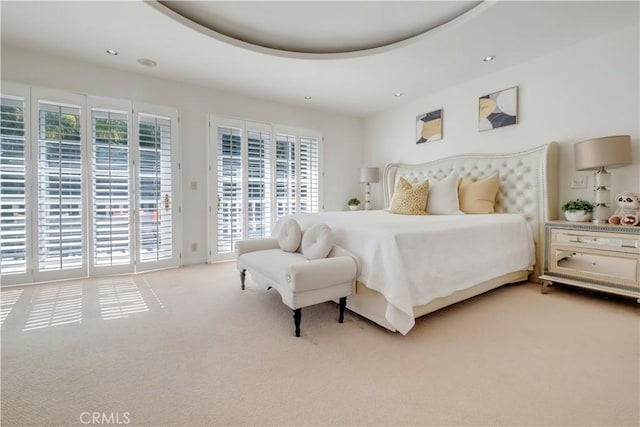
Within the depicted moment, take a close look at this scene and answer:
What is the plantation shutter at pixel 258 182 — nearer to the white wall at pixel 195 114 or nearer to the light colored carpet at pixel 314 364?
the white wall at pixel 195 114

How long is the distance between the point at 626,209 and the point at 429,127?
99.1 inches

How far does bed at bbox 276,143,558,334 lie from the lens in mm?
1994

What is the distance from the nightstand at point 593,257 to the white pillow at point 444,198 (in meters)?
0.90

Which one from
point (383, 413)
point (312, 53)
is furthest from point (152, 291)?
point (312, 53)

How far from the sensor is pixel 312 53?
3.34 metres

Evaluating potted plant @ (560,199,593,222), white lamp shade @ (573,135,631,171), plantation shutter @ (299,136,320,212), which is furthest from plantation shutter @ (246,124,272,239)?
white lamp shade @ (573,135,631,171)

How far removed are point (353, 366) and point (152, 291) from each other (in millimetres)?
2343

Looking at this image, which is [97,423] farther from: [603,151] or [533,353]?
[603,151]

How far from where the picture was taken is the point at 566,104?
3.07 m

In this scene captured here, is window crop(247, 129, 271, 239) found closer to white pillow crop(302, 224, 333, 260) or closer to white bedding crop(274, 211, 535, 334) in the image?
white bedding crop(274, 211, 535, 334)

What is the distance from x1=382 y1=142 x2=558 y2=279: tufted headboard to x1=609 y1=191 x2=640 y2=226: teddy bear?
532 millimetres

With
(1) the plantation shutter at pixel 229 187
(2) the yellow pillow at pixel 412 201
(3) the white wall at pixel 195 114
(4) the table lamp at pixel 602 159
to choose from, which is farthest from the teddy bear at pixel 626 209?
(1) the plantation shutter at pixel 229 187

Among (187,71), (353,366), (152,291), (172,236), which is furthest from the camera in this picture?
(172,236)

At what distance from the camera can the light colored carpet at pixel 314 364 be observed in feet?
4.22
